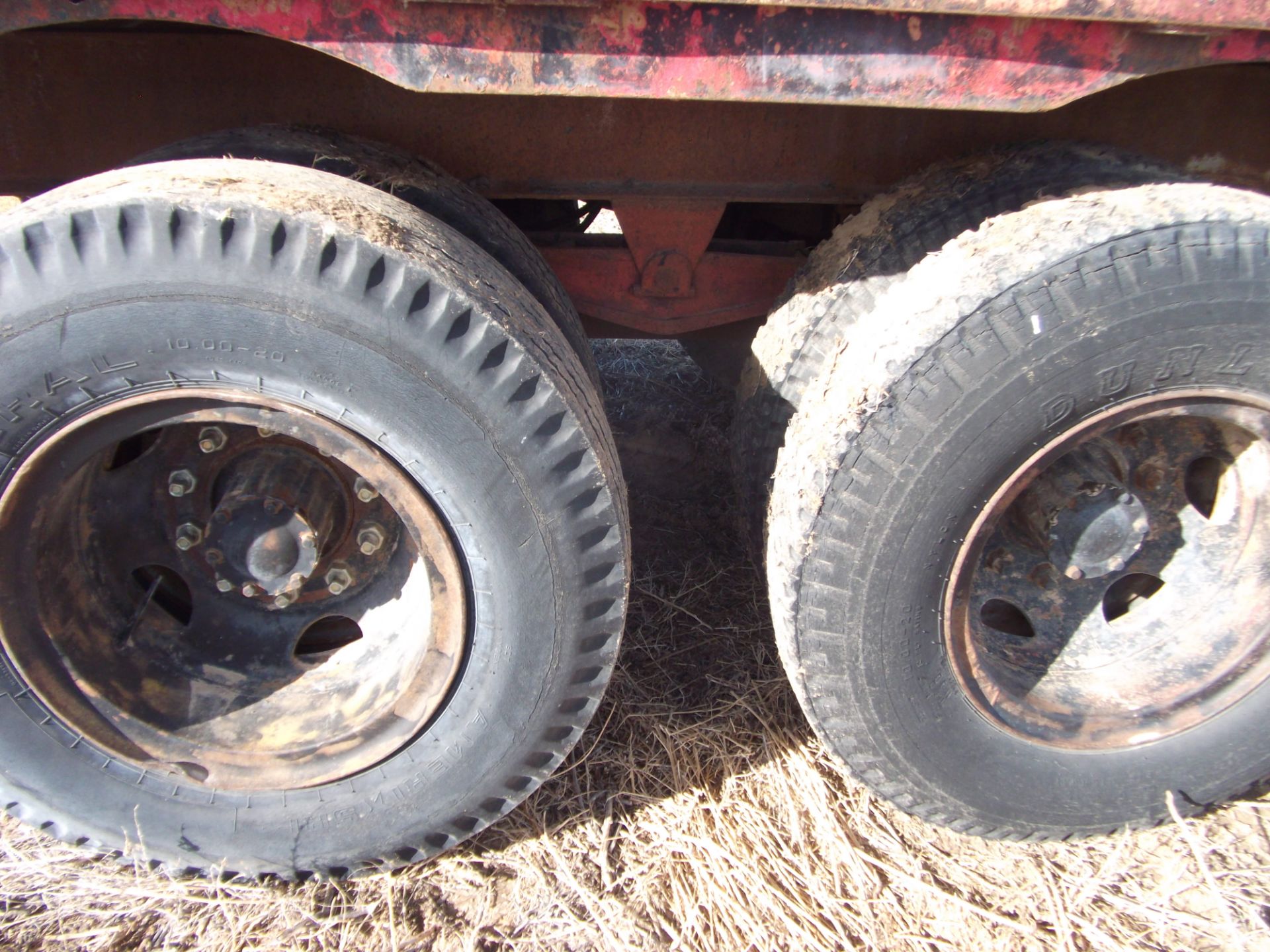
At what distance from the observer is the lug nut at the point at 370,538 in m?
1.90

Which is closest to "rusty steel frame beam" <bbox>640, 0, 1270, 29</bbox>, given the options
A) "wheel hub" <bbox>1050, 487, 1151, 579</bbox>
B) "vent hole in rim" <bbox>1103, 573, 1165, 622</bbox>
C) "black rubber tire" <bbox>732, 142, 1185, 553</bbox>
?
"black rubber tire" <bbox>732, 142, 1185, 553</bbox>

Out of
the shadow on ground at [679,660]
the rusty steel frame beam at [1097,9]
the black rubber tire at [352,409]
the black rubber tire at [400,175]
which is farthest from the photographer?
the shadow on ground at [679,660]

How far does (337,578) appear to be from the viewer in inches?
75.0

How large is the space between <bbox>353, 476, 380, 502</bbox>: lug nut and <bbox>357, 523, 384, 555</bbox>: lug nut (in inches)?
3.0

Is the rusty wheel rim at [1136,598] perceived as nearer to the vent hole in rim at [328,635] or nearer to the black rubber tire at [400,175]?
the black rubber tire at [400,175]

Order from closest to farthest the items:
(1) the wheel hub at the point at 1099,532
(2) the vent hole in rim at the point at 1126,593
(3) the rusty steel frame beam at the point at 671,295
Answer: (1) the wheel hub at the point at 1099,532, (2) the vent hole in rim at the point at 1126,593, (3) the rusty steel frame beam at the point at 671,295

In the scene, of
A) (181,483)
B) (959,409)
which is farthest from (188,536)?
(959,409)

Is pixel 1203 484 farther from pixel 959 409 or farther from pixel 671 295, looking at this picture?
pixel 671 295

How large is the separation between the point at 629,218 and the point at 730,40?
2.63 ft

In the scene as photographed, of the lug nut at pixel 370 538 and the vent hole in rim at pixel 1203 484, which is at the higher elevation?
the lug nut at pixel 370 538

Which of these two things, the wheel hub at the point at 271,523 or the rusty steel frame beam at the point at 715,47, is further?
the wheel hub at the point at 271,523

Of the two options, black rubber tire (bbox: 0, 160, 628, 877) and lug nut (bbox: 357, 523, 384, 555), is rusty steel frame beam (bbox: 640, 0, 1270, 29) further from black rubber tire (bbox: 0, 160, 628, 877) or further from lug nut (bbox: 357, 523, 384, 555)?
lug nut (bbox: 357, 523, 384, 555)

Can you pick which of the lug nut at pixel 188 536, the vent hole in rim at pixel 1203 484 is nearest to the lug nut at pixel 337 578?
the lug nut at pixel 188 536

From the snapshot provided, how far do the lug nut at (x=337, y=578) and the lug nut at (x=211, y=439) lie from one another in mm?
358
